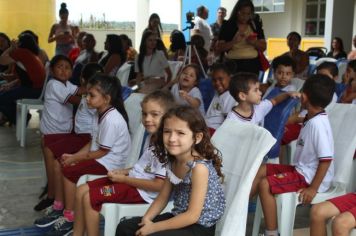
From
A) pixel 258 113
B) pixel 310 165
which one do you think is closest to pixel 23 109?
pixel 258 113

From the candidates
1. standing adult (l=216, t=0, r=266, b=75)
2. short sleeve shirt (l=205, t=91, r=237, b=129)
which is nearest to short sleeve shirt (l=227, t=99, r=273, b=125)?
short sleeve shirt (l=205, t=91, r=237, b=129)

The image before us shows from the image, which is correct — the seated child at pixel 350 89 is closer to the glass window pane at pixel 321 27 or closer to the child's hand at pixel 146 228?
the child's hand at pixel 146 228

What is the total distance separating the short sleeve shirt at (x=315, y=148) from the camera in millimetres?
2670

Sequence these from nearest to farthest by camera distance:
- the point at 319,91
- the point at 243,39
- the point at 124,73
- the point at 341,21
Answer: the point at 319,91 → the point at 243,39 → the point at 124,73 → the point at 341,21

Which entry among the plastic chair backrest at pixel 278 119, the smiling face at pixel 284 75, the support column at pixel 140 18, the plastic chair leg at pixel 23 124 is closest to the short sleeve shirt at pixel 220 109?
the plastic chair backrest at pixel 278 119

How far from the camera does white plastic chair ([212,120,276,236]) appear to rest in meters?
2.07

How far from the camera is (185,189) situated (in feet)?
6.95

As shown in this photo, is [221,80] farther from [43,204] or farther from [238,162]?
[238,162]

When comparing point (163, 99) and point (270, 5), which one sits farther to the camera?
point (270, 5)

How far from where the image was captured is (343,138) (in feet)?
9.37

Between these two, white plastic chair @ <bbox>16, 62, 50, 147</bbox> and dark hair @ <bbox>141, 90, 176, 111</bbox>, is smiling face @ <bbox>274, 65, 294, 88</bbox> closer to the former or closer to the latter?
dark hair @ <bbox>141, 90, 176, 111</bbox>

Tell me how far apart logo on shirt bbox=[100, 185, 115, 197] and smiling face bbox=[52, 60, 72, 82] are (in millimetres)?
1820

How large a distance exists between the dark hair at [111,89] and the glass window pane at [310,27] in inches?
588

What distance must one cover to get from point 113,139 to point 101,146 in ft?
0.26
